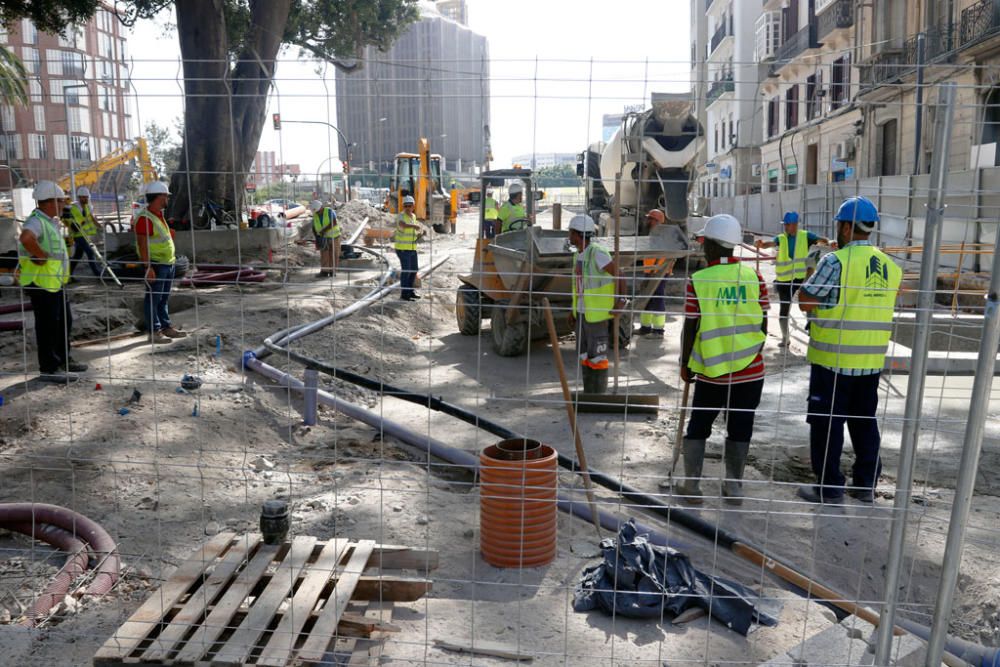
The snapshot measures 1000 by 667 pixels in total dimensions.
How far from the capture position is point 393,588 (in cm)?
370

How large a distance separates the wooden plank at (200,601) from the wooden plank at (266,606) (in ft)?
0.57

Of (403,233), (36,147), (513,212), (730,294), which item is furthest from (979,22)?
(36,147)

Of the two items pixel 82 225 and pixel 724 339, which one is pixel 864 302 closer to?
pixel 724 339

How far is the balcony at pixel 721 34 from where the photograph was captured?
4693 centimetres

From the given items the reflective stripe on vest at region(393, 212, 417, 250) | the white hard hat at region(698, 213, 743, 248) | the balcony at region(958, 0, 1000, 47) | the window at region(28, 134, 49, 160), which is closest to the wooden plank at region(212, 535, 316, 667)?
the window at region(28, 134, 49, 160)

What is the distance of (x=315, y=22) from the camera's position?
69.7 feet

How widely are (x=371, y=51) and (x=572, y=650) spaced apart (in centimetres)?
2561

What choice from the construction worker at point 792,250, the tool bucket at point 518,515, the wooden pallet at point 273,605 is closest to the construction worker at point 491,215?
the construction worker at point 792,250

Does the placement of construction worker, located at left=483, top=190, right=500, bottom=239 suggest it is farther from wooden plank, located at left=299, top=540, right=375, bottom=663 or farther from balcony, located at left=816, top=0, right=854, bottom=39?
balcony, located at left=816, top=0, right=854, bottom=39

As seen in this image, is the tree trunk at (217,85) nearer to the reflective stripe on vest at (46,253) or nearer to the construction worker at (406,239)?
the reflective stripe on vest at (46,253)

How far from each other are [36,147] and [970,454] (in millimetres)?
4861

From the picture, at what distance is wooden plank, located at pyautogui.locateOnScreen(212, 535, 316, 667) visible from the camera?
3074 mm

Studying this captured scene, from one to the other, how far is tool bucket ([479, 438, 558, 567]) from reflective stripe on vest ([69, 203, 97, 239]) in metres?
9.27

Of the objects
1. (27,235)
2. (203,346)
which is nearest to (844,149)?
(203,346)
